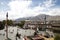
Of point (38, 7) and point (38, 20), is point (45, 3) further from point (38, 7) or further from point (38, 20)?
point (38, 20)

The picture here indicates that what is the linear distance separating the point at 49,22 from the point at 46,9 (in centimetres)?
30

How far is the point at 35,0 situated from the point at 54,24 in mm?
686

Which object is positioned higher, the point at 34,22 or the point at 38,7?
the point at 38,7

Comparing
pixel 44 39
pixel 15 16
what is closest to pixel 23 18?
pixel 15 16

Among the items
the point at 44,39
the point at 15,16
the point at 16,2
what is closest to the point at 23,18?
the point at 15,16

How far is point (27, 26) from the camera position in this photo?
137 inches

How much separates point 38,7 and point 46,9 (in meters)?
0.18

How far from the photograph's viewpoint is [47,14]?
3408 millimetres

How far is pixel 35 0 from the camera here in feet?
11.4

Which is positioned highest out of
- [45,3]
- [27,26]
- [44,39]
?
[45,3]

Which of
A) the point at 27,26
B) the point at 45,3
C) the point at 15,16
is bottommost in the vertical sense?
the point at 27,26

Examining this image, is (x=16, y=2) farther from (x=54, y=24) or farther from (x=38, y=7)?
(x=54, y=24)

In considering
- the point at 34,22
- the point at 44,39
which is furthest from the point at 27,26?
the point at 44,39

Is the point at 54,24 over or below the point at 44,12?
below
